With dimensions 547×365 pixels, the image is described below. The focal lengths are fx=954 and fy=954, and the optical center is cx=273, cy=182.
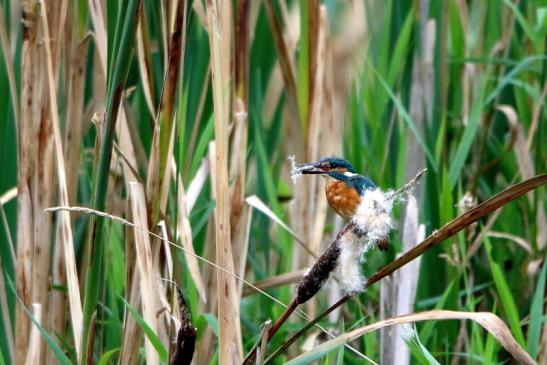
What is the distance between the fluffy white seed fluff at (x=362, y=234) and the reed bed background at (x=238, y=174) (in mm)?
80

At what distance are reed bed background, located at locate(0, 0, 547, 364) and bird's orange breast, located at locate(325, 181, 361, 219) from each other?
241mm

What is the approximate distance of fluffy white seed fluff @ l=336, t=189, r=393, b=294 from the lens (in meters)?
1.33

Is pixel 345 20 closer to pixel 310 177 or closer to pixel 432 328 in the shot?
pixel 310 177

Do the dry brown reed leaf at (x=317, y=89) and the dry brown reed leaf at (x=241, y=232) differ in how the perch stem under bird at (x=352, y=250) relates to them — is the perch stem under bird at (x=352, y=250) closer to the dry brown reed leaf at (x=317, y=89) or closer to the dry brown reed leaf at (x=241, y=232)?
the dry brown reed leaf at (x=241, y=232)

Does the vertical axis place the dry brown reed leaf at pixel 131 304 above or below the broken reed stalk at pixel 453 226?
below

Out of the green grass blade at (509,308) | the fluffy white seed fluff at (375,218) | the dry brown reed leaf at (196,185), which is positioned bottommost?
the green grass blade at (509,308)

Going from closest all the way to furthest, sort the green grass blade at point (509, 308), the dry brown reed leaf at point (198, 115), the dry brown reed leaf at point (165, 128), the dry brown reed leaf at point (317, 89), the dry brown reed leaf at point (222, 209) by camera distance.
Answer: the dry brown reed leaf at point (222, 209) < the dry brown reed leaf at point (165, 128) < the green grass blade at point (509, 308) < the dry brown reed leaf at point (198, 115) < the dry brown reed leaf at point (317, 89)

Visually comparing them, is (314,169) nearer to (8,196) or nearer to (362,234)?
(362,234)

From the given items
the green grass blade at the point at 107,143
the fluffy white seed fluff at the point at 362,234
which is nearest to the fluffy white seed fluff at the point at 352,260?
the fluffy white seed fluff at the point at 362,234

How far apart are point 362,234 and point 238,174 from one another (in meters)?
0.91

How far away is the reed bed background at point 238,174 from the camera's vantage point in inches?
67.0

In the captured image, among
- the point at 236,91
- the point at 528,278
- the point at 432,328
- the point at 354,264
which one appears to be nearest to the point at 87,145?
the point at 236,91

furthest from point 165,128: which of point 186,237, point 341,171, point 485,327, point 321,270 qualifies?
point 485,327

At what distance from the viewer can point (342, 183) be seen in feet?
6.52
